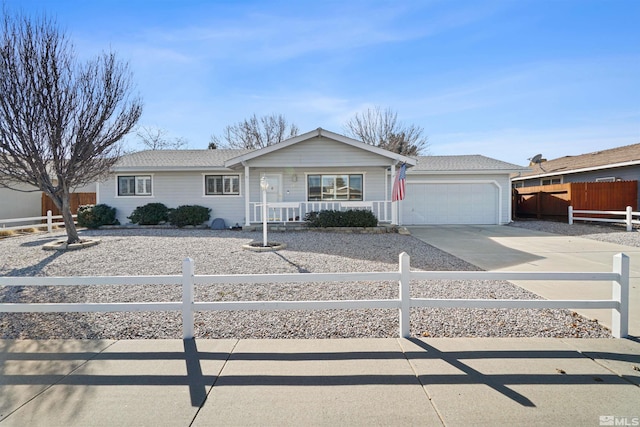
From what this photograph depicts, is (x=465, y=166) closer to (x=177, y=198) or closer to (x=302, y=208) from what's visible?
(x=302, y=208)

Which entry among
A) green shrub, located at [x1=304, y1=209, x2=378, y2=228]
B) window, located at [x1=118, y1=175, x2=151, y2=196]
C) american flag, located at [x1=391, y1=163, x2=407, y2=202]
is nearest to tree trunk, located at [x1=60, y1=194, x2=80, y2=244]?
window, located at [x1=118, y1=175, x2=151, y2=196]

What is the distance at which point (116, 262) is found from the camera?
8.12 m

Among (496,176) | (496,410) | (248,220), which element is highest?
(496,176)

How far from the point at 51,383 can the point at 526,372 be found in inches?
179

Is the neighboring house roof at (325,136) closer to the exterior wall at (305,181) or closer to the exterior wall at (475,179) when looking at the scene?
the exterior wall at (305,181)

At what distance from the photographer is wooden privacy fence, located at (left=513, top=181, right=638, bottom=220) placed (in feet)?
53.4

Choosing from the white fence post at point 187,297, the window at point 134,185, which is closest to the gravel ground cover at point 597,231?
the white fence post at point 187,297

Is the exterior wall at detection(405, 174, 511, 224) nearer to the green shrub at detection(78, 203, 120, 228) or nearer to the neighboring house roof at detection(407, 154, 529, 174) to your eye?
the neighboring house roof at detection(407, 154, 529, 174)

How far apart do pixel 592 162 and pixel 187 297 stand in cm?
2371

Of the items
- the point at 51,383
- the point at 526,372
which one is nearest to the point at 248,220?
the point at 51,383

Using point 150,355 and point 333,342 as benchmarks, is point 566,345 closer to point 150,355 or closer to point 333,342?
point 333,342

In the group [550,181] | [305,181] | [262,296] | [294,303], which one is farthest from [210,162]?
[550,181]

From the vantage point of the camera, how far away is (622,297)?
13.5ft

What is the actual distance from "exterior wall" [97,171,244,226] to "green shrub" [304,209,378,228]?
4.38m
